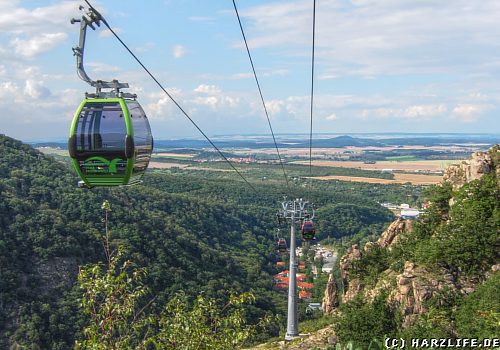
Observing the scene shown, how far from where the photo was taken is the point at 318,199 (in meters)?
111

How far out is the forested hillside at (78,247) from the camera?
112ft

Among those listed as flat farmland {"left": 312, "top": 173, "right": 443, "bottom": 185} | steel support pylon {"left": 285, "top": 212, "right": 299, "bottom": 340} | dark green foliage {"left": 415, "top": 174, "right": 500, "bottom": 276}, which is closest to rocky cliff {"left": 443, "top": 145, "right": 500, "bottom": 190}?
dark green foliage {"left": 415, "top": 174, "right": 500, "bottom": 276}

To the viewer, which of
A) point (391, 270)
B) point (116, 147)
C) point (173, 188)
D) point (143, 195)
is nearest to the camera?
point (116, 147)

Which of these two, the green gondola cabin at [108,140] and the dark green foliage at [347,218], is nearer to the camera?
the green gondola cabin at [108,140]

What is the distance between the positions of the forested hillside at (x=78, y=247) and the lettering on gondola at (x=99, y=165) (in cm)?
1059

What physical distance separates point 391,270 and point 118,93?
1670 centimetres

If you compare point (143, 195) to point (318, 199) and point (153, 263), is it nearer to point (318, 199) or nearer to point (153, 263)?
point (153, 263)

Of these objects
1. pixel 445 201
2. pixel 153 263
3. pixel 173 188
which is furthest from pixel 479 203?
pixel 173 188

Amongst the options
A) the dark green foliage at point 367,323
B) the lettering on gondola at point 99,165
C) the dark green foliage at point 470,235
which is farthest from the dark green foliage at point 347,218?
the lettering on gondola at point 99,165

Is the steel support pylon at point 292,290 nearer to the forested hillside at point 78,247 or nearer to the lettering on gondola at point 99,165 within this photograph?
the forested hillside at point 78,247

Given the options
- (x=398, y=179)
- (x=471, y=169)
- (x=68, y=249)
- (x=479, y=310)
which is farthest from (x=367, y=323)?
(x=398, y=179)

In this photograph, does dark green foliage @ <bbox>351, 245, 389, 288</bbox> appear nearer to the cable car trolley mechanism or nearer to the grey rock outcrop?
the grey rock outcrop

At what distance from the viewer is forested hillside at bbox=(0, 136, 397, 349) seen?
34.1 m

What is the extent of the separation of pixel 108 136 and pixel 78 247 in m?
36.9
